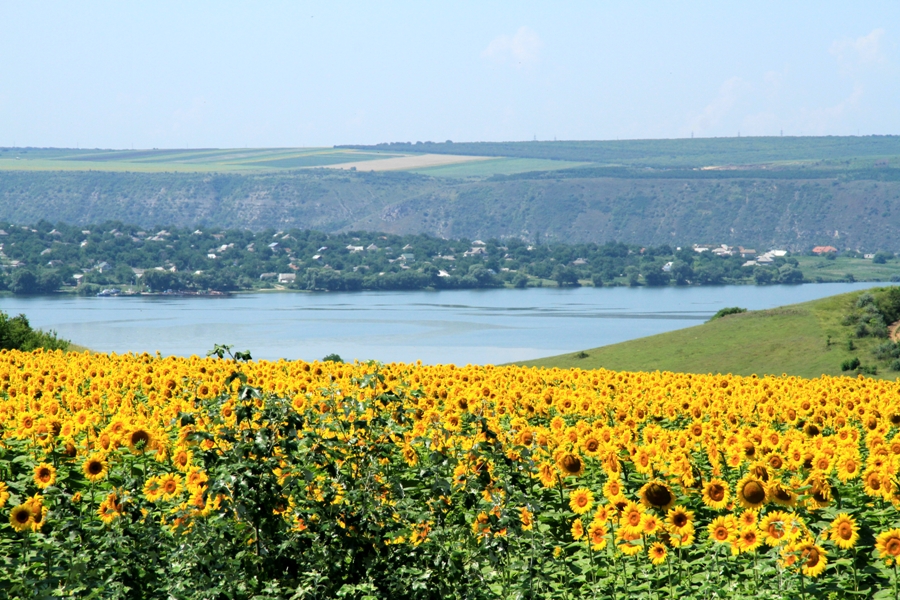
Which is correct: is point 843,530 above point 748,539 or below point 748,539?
above

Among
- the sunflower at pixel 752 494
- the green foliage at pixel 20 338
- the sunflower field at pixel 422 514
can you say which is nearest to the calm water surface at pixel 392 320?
the green foliage at pixel 20 338

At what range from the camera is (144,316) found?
5310 inches

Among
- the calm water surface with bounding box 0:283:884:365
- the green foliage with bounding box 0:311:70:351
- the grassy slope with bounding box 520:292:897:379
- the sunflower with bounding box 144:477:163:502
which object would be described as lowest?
the calm water surface with bounding box 0:283:884:365

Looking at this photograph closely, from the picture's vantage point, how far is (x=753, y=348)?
5841 centimetres

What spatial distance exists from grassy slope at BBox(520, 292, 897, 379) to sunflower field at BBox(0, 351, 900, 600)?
40.2 metres

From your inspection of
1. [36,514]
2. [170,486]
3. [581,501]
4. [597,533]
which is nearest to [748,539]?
[597,533]

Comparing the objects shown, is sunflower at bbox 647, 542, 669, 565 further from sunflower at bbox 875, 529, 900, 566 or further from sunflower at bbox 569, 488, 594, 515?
sunflower at bbox 875, 529, 900, 566

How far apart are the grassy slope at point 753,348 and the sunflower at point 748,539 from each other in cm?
4202

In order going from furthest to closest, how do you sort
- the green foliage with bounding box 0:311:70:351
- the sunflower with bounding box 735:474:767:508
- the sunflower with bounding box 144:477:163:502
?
the green foliage with bounding box 0:311:70:351 → the sunflower with bounding box 144:477:163:502 → the sunflower with bounding box 735:474:767:508

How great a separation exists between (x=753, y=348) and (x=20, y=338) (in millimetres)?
40121

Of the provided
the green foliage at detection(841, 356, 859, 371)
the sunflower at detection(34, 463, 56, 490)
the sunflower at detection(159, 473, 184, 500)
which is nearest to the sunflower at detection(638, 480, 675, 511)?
the sunflower at detection(159, 473, 184, 500)

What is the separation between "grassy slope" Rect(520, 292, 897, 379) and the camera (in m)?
52.9

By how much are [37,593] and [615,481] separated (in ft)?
15.2

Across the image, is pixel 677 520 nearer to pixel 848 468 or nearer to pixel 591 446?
pixel 848 468
